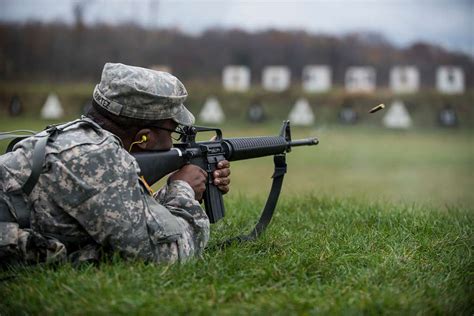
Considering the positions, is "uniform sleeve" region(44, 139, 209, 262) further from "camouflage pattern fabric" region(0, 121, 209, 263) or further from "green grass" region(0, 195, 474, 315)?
"green grass" region(0, 195, 474, 315)

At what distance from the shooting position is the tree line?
13641 mm

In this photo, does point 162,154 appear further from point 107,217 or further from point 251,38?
point 251,38

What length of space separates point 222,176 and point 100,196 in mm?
904

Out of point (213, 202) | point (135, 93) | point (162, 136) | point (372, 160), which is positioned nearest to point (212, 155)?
point (213, 202)

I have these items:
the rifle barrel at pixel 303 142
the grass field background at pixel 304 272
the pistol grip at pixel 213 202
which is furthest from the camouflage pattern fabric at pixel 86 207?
the rifle barrel at pixel 303 142

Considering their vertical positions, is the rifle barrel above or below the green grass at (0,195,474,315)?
above

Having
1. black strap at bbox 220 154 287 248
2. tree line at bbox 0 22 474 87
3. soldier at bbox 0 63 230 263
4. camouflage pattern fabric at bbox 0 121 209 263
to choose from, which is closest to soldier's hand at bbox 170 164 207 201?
soldier at bbox 0 63 230 263

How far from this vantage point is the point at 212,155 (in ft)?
11.0

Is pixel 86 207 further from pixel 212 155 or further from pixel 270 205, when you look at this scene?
pixel 270 205

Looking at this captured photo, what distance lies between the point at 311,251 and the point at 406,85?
12067 millimetres

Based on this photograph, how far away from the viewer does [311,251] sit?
3.36m

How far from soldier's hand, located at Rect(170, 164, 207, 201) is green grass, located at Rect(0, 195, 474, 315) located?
0.34 metres

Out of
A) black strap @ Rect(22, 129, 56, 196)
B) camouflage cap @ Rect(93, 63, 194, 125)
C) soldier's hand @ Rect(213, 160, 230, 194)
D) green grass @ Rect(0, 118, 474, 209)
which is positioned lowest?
green grass @ Rect(0, 118, 474, 209)

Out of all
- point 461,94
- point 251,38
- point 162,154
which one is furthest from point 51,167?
point 461,94
